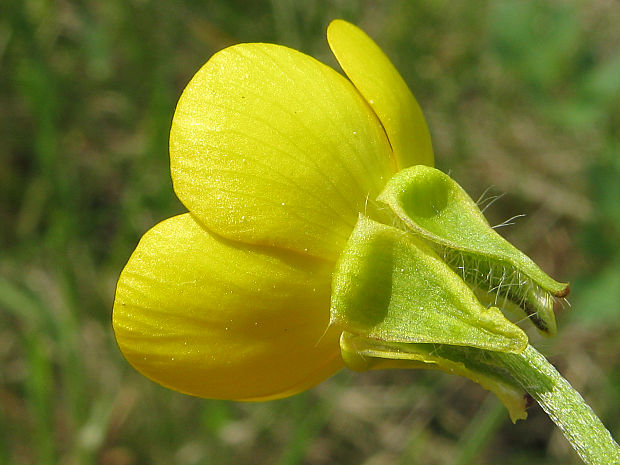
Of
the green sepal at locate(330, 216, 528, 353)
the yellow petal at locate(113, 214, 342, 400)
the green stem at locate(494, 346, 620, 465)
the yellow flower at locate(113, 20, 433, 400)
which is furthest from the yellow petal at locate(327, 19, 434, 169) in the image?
the green stem at locate(494, 346, 620, 465)

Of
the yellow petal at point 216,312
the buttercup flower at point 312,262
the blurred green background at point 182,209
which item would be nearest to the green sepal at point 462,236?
the buttercup flower at point 312,262

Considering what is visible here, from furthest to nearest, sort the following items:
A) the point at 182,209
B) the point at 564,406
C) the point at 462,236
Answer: the point at 182,209, the point at 462,236, the point at 564,406

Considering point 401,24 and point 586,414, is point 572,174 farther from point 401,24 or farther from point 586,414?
point 586,414

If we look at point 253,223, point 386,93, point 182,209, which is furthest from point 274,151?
point 182,209

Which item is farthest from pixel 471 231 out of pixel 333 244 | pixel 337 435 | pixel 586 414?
pixel 337 435

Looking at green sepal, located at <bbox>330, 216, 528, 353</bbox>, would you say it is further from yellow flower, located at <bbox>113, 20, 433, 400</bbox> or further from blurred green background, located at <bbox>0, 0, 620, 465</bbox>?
blurred green background, located at <bbox>0, 0, 620, 465</bbox>

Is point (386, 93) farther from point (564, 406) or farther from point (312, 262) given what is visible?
point (564, 406)
